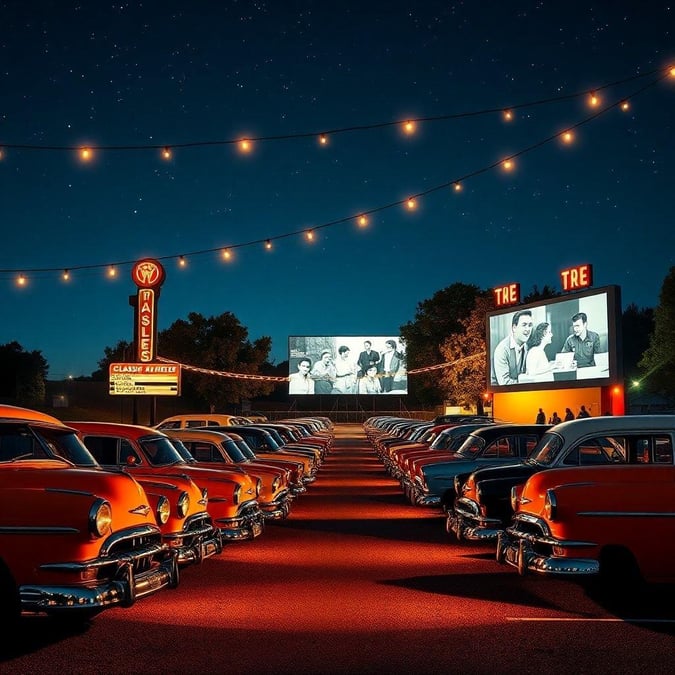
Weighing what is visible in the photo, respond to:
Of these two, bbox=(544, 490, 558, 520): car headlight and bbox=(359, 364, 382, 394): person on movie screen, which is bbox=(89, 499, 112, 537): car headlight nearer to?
Answer: bbox=(544, 490, 558, 520): car headlight

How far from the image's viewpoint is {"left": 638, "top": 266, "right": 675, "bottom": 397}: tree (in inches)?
3039

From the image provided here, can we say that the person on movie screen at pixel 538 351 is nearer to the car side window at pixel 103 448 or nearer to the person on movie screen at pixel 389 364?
the car side window at pixel 103 448

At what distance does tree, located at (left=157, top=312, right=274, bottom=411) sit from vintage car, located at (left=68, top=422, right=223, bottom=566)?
74.2 metres

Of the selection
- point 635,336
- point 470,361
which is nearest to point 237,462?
point 470,361

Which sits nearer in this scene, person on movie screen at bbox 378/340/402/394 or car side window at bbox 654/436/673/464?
car side window at bbox 654/436/673/464

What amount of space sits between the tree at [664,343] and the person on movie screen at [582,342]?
35604mm

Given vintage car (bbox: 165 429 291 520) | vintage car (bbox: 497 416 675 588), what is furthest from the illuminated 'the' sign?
vintage car (bbox: 497 416 675 588)

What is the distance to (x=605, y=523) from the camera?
9656 millimetres

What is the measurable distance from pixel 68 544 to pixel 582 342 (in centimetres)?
3810

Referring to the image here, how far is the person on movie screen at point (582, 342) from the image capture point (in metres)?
42.8

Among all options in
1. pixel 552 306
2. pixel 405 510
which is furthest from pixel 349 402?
pixel 405 510

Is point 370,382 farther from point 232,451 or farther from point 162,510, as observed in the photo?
point 162,510

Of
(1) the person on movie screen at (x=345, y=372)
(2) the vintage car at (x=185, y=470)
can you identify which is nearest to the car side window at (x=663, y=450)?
(2) the vintage car at (x=185, y=470)

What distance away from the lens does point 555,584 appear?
1142 cm
